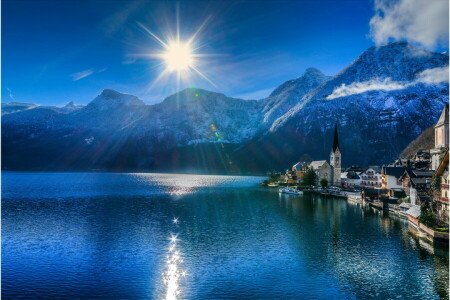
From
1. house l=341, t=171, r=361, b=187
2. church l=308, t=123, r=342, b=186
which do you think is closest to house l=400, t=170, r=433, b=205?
house l=341, t=171, r=361, b=187

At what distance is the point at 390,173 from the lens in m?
125

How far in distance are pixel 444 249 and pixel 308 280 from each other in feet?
89.3

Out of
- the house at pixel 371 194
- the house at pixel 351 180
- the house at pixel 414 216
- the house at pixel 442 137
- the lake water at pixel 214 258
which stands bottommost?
the lake water at pixel 214 258

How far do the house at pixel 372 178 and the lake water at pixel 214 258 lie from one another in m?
72.1

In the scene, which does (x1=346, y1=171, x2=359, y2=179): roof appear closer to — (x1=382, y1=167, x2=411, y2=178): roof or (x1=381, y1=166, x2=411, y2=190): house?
(x1=381, y1=166, x2=411, y2=190): house

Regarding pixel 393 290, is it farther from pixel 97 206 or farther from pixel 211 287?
pixel 97 206

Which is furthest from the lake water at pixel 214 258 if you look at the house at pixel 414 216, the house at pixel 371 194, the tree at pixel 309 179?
the tree at pixel 309 179

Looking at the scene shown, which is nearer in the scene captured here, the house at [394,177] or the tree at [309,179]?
the house at [394,177]

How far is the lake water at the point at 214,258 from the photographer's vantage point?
37.6 meters

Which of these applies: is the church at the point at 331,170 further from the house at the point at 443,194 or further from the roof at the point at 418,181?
the house at the point at 443,194

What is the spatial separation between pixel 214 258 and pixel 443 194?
47.2 meters

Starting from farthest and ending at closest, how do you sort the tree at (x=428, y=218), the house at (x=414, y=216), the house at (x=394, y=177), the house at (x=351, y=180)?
1. the house at (x=351, y=180)
2. the house at (x=394, y=177)
3. the house at (x=414, y=216)
4. the tree at (x=428, y=218)

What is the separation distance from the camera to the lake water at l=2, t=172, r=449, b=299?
123ft

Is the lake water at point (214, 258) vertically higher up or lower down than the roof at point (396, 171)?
lower down
